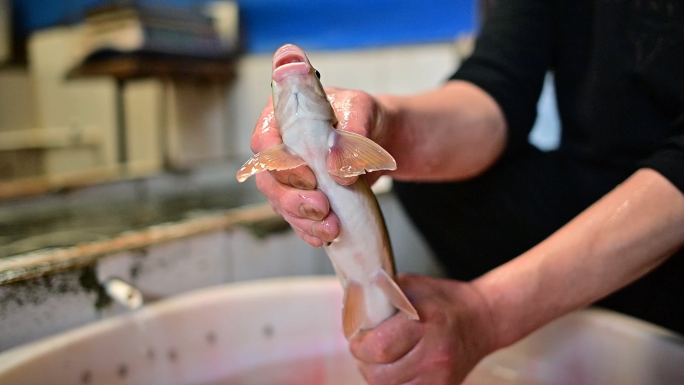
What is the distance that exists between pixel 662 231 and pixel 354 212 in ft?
1.01

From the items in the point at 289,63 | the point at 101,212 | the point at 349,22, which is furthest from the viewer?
the point at 349,22

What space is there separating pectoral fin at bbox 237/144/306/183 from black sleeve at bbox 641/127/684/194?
363 millimetres

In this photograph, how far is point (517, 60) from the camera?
77 centimetres

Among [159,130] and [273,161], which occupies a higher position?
[273,161]

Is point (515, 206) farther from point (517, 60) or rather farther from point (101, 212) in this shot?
point (101, 212)

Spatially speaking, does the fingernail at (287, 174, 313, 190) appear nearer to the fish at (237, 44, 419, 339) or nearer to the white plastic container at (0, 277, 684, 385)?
the fish at (237, 44, 419, 339)

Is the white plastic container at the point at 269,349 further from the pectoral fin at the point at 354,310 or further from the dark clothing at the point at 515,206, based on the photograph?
the pectoral fin at the point at 354,310

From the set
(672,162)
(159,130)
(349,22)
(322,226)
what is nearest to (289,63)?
(322,226)

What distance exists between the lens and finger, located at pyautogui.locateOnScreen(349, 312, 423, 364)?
1.56ft

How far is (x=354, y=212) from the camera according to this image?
17.9 inches

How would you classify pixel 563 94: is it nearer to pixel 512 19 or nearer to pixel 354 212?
pixel 512 19

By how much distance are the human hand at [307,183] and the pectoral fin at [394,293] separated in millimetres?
84

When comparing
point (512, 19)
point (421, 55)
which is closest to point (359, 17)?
point (421, 55)

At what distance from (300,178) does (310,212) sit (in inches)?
1.2
